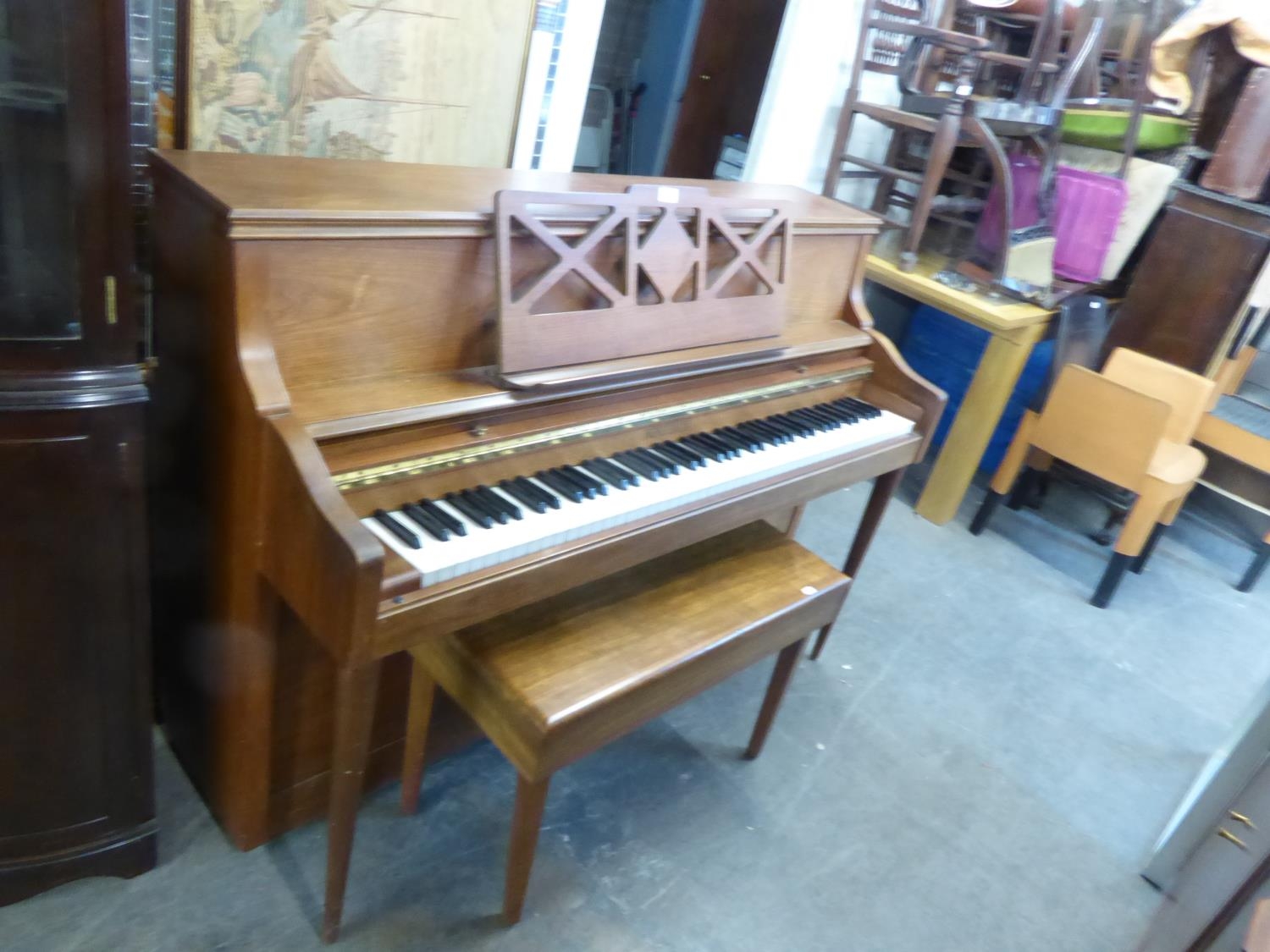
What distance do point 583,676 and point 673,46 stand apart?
427 centimetres

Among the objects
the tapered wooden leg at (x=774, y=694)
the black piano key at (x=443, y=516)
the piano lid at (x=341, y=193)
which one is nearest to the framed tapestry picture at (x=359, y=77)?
the piano lid at (x=341, y=193)

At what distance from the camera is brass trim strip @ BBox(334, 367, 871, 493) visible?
1.29 m

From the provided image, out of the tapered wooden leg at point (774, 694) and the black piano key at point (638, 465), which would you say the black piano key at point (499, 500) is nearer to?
the black piano key at point (638, 465)

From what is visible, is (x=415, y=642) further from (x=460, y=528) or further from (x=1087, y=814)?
(x=1087, y=814)

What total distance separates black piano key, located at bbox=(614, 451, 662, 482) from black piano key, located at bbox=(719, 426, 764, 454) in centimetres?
27

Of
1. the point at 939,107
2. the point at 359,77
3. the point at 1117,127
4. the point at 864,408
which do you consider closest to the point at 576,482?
the point at 864,408

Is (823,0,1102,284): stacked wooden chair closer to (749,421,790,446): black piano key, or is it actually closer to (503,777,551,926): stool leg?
(749,421,790,446): black piano key

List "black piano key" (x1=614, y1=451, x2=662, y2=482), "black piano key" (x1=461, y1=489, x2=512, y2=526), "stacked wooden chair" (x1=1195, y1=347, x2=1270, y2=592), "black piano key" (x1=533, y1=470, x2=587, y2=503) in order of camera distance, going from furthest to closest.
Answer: "stacked wooden chair" (x1=1195, y1=347, x2=1270, y2=592)
"black piano key" (x1=614, y1=451, x2=662, y2=482)
"black piano key" (x1=533, y1=470, x2=587, y2=503)
"black piano key" (x1=461, y1=489, x2=512, y2=526)

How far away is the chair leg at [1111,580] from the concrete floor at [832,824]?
0.10 m

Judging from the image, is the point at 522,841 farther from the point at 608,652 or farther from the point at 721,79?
the point at 721,79

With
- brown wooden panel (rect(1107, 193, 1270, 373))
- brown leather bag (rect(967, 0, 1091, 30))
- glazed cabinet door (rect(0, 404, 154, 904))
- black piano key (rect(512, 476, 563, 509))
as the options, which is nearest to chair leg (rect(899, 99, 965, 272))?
brown leather bag (rect(967, 0, 1091, 30))

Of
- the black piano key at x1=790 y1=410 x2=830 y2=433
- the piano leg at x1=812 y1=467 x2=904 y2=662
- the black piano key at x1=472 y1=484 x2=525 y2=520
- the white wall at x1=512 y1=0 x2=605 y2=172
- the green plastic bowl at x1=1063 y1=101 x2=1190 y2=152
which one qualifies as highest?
the green plastic bowl at x1=1063 y1=101 x2=1190 y2=152

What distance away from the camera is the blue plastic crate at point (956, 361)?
145 inches

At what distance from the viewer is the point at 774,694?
6.48 feet
